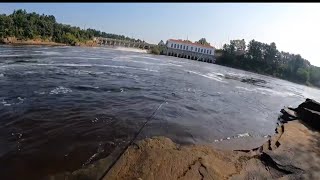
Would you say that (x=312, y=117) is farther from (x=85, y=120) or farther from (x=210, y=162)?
(x=85, y=120)

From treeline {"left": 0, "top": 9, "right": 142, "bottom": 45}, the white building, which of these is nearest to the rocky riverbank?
treeline {"left": 0, "top": 9, "right": 142, "bottom": 45}

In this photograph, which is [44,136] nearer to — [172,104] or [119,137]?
[119,137]

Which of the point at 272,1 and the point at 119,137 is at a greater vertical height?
the point at 272,1

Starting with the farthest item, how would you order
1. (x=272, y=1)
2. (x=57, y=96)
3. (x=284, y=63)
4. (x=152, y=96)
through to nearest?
1. (x=284, y=63)
2. (x=152, y=96)
3. (x=57, y=96)
4. (x=272, y=1)

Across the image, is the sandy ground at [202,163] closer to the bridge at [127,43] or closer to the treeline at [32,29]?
the treeline at [32,29]

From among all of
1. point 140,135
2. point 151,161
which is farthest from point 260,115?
point 151,161

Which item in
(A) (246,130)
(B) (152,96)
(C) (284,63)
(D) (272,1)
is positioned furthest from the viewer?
(C) (284,63)

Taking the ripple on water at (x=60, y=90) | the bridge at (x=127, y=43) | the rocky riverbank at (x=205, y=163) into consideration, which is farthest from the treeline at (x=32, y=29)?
the rocky riverbank at (x=205, y=163)
